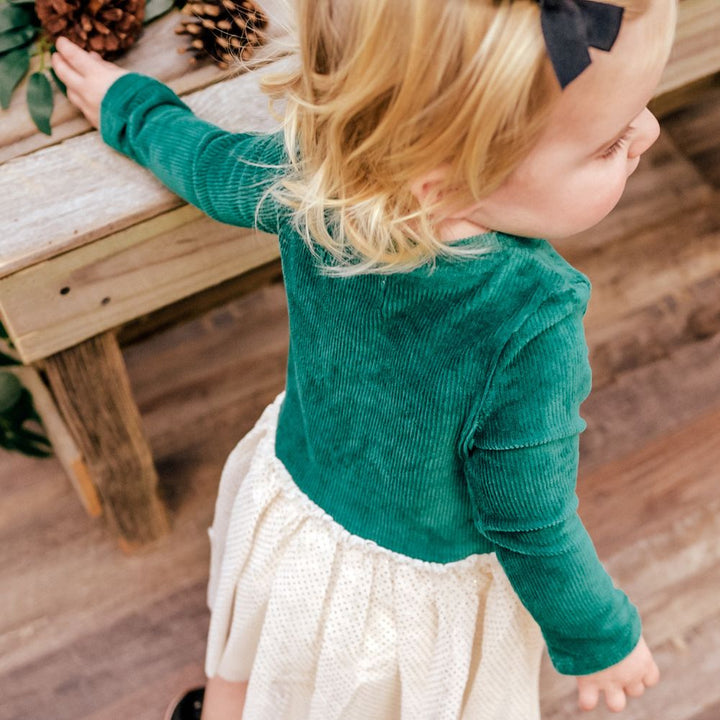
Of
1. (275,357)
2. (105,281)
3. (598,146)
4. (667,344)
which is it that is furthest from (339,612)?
(667,344)

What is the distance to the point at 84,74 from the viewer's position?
0.90 metres

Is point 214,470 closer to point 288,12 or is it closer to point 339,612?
point 339,612

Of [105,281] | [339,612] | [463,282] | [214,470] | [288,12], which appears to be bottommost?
[214,470]

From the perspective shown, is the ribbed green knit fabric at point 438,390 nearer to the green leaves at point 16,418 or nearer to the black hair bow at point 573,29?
the black hair bow at point 573,29

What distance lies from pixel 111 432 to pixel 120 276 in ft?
0.91

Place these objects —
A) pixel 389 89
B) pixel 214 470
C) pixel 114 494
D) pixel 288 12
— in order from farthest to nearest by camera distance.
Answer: pixel 214 470, pixel 114 494, pixel 288 12, pixel 389 89

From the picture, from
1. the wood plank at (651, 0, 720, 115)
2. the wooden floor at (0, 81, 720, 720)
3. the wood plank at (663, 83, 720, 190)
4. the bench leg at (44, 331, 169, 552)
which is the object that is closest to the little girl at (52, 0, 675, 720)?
the bench leg at (44, 331, 169, 552)

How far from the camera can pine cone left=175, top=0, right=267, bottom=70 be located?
3.02ft

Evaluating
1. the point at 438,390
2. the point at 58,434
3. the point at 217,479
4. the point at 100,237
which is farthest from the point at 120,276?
the point at 217,479

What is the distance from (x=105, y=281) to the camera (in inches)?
35.5

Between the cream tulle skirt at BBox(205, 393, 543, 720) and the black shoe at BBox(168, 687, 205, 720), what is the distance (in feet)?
0.83

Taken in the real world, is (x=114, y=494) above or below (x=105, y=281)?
below

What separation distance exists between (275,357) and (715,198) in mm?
878

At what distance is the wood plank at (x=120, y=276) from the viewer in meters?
0.87
